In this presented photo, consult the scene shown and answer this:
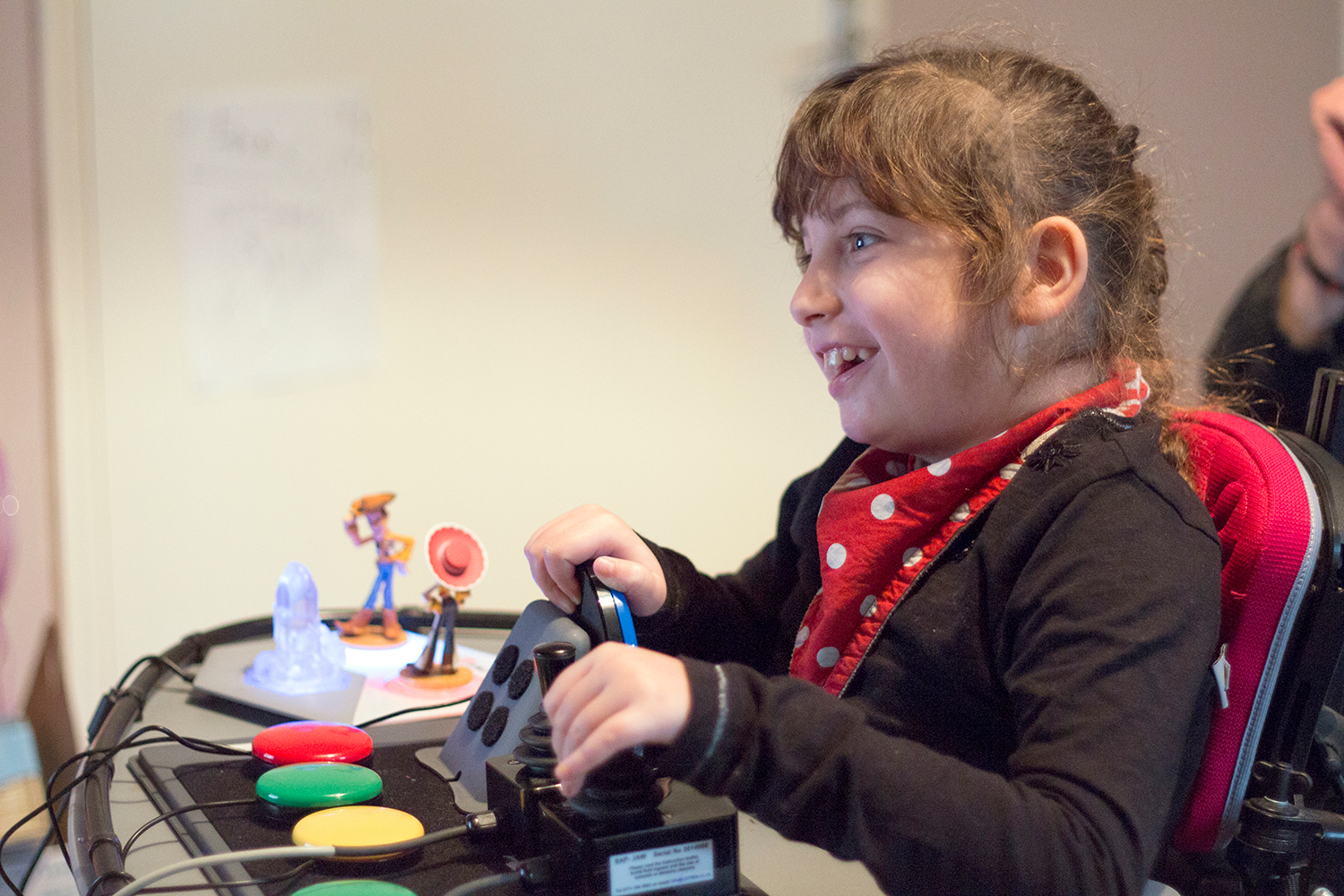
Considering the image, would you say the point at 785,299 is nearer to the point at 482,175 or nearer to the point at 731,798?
the point at 482,175

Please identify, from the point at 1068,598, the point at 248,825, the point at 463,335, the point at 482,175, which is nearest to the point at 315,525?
the point at 463,335

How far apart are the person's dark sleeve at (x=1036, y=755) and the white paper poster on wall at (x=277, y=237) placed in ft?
5.82

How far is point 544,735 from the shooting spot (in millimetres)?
627

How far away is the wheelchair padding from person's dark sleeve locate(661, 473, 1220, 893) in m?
0.06

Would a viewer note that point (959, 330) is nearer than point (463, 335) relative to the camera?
Yes

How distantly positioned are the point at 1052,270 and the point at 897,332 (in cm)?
13

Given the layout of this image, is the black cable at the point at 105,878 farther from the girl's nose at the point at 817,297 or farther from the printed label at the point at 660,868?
the girl's nose at the point at 817,297

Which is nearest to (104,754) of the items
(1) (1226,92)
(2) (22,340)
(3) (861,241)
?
(3) (861,241)

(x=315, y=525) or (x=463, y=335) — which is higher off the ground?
(x=463, y=335)

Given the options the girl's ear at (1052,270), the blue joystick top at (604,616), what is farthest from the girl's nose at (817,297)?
the blue joystick top at (604,616)

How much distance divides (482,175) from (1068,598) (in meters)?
1.84

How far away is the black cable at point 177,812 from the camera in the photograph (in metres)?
0.64

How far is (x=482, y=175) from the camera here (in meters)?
2.21

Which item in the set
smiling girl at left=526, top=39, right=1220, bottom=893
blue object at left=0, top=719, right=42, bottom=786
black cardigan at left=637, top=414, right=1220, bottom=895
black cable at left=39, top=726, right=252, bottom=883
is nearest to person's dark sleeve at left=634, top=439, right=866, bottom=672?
smiling girl at left=526, top=39, right=1220, bottom=893
